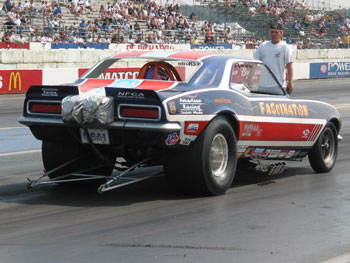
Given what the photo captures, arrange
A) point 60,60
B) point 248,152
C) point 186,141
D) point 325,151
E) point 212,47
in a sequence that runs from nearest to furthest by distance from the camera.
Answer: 1. point 186,141
2. point 248,152
3. point 325,151
4. point 60,60
5. point 212,47

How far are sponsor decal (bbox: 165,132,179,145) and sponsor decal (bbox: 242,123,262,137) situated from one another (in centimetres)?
115

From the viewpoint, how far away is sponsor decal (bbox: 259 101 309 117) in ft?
26.0

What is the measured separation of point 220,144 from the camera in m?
7.21

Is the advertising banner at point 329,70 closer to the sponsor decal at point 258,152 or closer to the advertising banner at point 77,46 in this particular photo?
the advertising banner at point 77,46

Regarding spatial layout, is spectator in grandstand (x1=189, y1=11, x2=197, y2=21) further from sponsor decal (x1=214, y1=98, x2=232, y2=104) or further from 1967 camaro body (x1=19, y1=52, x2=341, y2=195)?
sponsor decal (x1=214, y1=98, x2=232, y2=104)

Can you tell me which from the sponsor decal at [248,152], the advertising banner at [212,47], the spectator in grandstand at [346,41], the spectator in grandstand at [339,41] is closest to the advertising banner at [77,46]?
the advertising banner at [212,47]

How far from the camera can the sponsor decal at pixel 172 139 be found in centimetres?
656

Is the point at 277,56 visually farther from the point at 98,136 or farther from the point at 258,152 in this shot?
the point at 98,136

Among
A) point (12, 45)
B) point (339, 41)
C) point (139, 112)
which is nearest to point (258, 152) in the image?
point (139, 112)

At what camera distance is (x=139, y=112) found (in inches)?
260

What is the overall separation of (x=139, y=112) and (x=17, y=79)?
16.8m

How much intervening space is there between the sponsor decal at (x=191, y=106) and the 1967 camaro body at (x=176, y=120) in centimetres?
1

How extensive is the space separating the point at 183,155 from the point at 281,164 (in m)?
2.06

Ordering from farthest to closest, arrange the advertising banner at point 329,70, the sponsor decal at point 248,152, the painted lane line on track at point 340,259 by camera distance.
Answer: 1. the advertising banner at point 329,70
2. the sponsor decal at point 248,152
3. the painted lane line on track at point 340,259
